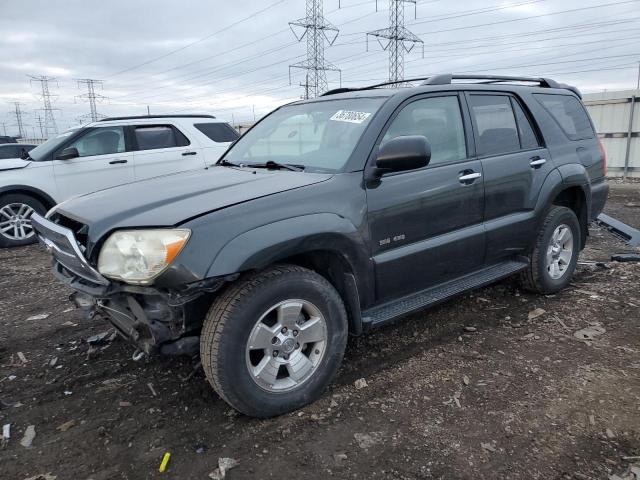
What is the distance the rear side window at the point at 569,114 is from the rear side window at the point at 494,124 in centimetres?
54

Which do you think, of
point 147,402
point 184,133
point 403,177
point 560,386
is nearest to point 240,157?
point 403,177

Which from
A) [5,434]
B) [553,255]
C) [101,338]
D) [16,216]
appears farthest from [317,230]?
[16,216]

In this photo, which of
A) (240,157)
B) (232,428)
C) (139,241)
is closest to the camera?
(139,241)

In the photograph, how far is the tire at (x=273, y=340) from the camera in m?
2.36

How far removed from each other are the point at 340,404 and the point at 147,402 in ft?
3.74

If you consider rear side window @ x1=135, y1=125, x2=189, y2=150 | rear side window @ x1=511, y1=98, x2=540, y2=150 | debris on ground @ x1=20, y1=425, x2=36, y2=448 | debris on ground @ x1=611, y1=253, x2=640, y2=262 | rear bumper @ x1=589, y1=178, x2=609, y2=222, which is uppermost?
rear side window @ x1=135, y1=125, x2=189, y2=150

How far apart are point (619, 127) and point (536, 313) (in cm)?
1069

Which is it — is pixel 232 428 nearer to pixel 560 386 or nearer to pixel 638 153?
pixel 560 386

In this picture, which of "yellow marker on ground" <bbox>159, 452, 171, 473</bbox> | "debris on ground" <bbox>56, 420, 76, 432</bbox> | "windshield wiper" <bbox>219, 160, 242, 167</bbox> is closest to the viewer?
"yellow marker on ground" <bbox>159, 452, 171, 473</bbox>

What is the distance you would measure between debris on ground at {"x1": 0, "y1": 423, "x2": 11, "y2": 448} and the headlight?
41.2 inches

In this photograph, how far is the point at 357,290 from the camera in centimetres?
285

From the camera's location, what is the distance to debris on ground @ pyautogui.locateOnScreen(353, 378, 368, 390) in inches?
115

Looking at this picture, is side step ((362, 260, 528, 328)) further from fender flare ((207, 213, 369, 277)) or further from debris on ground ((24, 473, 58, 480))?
debris on ground ((24, 473, 58, 480))

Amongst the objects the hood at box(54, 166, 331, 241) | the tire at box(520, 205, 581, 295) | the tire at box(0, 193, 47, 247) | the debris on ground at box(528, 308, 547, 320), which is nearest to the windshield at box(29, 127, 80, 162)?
the tire at box(0, 193, 47, 247)
